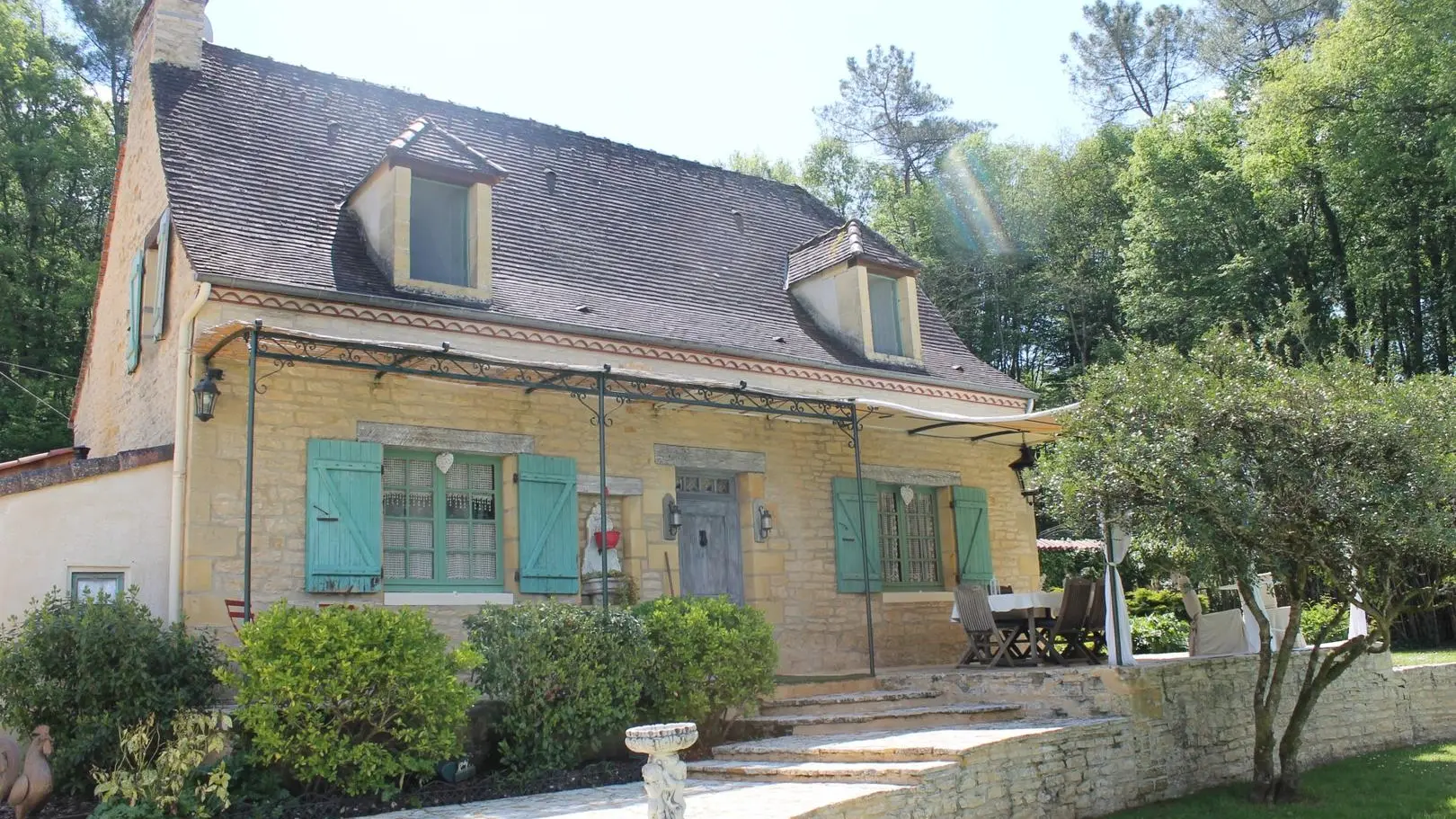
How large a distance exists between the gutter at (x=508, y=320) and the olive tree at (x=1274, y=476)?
11.2 ft

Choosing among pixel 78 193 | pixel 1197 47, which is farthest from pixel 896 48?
pixel 78 193

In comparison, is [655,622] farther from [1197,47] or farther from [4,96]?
[1197,47]

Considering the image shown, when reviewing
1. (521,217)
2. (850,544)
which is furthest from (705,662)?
(521,217)

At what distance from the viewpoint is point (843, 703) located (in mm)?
9336

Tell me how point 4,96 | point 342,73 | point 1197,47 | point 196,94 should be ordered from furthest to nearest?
1. point 1197,47
2. point 4,96
3. point 342,73
4. point 196,94

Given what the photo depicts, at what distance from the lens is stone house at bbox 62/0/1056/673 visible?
28.4 feet

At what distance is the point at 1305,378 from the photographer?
28.0ft

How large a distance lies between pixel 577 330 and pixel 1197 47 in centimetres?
2642

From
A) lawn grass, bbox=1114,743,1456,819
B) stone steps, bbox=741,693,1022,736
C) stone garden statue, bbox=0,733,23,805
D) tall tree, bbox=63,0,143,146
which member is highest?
tall tree, bbox=63,0,143,146

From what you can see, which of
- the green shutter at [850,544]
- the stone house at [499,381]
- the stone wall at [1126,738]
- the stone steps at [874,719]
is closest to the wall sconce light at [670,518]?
the stone house at [499,381]

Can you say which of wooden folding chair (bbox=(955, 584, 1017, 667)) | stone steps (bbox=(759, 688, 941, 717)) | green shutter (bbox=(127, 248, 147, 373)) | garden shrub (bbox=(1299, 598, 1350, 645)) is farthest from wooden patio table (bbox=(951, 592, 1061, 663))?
green shutter (bbox=(127, 248, 147, 373))

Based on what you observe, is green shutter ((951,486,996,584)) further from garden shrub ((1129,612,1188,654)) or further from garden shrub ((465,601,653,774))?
garden shrub ((465,601,653,774))

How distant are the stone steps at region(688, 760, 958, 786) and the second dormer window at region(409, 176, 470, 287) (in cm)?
491

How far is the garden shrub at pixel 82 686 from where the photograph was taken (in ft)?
22.0
